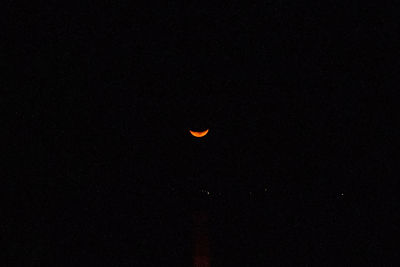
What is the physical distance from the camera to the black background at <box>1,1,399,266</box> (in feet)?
8.13

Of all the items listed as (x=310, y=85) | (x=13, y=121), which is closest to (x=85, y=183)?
(x=13, y=121)

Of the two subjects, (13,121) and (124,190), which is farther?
(124,190)

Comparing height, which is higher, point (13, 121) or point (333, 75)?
point (333, 75)

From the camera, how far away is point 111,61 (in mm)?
3123

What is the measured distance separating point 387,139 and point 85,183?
8.32 feet

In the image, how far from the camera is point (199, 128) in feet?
12.4

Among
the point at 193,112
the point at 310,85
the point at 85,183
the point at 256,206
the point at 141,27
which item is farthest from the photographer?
the point at 256,206

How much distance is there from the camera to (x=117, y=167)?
12.3 ft

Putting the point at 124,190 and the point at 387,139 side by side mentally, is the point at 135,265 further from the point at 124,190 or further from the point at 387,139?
the point at 387,139

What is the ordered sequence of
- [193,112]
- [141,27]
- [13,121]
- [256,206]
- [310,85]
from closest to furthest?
[13,121]
[141,27]
[310,85]
[193,112]
[256,206]

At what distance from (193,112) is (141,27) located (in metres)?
1.14

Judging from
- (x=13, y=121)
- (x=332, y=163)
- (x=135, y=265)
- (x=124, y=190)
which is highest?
(x=332, y=163)

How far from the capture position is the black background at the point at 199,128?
248cm

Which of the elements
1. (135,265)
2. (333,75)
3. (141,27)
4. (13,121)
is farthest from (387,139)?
(13,121)
